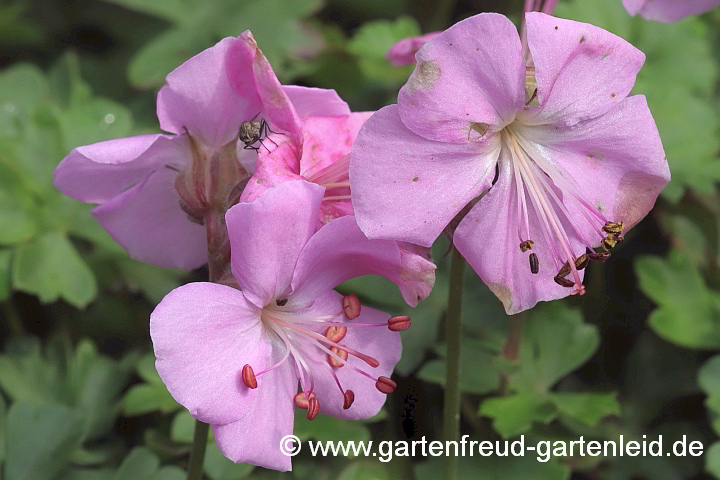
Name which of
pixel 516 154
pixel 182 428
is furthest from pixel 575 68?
pixel 182 428

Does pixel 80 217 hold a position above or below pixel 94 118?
below

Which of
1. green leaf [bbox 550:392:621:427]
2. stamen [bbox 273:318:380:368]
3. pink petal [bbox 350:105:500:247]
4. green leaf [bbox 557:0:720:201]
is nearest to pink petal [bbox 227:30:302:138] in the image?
pink petal [bbox 350:105:500:247]

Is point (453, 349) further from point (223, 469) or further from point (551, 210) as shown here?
point (223, 469)

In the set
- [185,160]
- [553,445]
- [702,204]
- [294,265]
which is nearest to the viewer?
[294,265]

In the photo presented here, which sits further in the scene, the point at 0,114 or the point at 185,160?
the point at 0,114

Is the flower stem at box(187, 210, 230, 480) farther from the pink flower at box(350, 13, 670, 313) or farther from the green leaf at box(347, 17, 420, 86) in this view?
the green leaf at box(347, 17, 420, 86)

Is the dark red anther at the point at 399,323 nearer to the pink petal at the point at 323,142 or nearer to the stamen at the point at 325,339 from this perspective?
the stamen at the point at 325,339

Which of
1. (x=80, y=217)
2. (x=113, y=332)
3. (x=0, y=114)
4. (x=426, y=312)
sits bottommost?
(x=113, y=332)

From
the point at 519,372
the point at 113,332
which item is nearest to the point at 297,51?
the point at 113,332

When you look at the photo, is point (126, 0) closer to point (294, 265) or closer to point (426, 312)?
point (426, 312)
